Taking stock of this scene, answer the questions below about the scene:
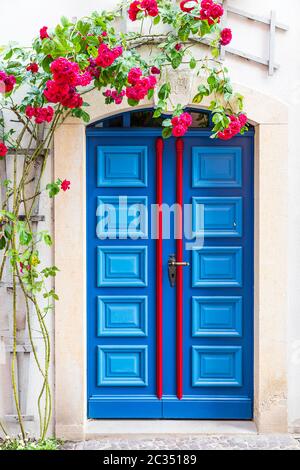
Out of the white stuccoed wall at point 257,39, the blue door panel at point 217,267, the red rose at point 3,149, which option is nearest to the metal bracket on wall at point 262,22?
the white stuccoed wall at point 257,39

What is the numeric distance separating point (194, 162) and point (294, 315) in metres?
1.39

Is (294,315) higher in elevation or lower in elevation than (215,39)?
lower

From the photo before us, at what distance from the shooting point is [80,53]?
434cm

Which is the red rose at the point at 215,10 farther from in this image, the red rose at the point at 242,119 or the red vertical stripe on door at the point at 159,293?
the red vertical stripe on door at the point at 159,293

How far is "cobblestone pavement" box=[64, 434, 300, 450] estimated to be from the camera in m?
4.82

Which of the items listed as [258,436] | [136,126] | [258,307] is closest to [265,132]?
[136,126]

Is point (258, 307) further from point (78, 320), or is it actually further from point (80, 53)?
point (80, 53)

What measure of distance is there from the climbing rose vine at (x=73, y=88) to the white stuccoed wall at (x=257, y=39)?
0.13m

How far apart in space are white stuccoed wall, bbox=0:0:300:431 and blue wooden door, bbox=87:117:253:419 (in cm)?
35

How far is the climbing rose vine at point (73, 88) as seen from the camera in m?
4.23

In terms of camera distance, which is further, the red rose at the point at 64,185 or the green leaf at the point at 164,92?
the red rose at the point at 64,185

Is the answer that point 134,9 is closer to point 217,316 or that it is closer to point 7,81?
point 7,81

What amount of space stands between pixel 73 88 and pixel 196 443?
2.69 metres

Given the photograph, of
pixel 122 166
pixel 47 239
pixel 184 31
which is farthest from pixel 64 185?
pixel 184 31
